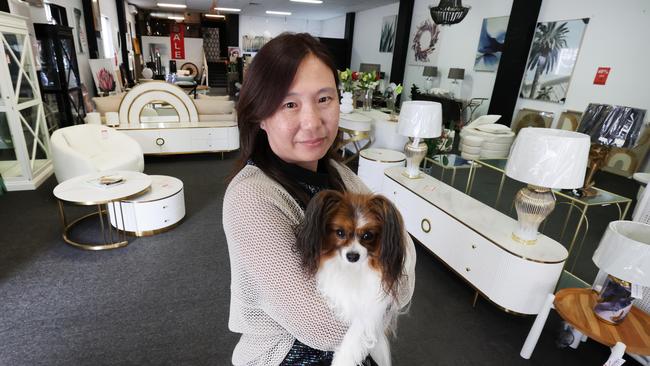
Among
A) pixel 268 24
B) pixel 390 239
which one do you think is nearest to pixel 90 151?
pixel 390 239

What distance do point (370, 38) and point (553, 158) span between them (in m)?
13.6

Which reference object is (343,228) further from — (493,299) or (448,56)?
(448,56)

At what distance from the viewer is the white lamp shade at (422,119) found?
3.08 meters

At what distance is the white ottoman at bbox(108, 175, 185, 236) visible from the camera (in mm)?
3357

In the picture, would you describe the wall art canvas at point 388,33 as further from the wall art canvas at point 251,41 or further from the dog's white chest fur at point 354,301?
the dog's white chest fur at point 354,301

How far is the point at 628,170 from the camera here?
19.9 feet

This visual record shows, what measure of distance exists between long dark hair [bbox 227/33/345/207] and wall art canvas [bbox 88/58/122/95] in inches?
315

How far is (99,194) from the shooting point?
121 inches

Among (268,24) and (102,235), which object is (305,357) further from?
(268,24)

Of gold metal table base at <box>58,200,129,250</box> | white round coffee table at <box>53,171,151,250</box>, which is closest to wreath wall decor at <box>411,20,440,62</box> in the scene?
white round coffee table at <box>53,171,151,250</box>

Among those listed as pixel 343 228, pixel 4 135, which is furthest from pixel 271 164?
pixel 4 135

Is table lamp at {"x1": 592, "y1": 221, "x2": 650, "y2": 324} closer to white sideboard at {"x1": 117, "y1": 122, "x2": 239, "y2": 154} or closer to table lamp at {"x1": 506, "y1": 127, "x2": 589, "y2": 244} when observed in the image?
table lamp at {"x1": 506, "y1": 127, "x2": 589, "y2": 244}

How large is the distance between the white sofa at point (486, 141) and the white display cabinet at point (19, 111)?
262 inches

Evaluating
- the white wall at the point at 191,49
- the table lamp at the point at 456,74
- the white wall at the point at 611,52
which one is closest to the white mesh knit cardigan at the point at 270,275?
the white wall at the point at 611,52
